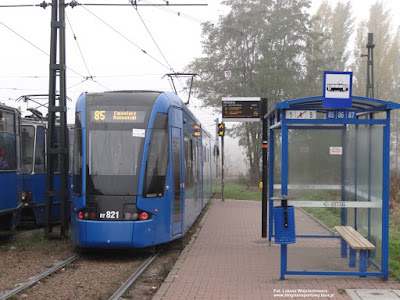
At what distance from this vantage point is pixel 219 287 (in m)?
7.60

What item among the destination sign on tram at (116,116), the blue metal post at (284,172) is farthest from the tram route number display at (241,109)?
the blue metal post at (284,172)

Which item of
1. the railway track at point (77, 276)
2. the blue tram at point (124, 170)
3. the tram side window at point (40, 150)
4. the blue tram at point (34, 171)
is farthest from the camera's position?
the tram side window at point (40, 150)

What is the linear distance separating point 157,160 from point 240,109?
6.75 metres

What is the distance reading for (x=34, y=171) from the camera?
13.5 meters

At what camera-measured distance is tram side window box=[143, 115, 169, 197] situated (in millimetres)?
9969

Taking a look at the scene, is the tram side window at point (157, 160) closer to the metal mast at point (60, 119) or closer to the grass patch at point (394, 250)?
the metal mast at point (60, 119)

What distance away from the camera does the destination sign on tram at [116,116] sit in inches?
399

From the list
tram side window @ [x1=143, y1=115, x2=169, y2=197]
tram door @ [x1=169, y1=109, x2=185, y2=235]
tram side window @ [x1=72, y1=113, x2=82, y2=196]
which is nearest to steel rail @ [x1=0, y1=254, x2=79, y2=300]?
Answer: tram side window @ [x1=72, y1=113, x2=82, y2=196]

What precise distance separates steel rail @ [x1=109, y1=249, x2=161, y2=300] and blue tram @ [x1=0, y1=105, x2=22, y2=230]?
3.13m

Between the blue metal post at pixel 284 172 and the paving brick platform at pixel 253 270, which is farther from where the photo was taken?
the blue metal post at pixel 284 172

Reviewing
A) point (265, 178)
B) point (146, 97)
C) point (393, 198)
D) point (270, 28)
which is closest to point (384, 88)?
point (270, 28)

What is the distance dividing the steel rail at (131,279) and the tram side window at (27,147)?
452 cm

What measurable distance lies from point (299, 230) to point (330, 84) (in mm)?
4135

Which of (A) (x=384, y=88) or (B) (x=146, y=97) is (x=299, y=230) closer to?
(B) (x=146, y=97)
